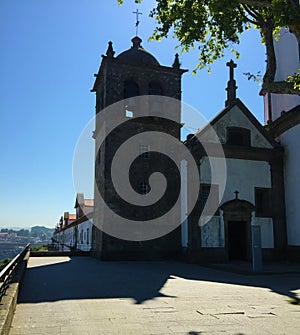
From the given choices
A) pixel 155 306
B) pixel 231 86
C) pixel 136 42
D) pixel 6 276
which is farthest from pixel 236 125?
pixel 6 276

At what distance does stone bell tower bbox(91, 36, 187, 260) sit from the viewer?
832 inches

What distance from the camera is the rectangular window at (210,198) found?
19266 mm

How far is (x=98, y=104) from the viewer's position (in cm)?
2569

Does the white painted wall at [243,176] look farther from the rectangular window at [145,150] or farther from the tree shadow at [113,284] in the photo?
the tree shadow at [113,284]

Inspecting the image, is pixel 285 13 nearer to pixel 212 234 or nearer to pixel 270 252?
pixel 212 234

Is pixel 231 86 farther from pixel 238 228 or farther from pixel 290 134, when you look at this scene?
pixel 238 228

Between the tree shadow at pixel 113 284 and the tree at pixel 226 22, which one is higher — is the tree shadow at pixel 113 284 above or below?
below

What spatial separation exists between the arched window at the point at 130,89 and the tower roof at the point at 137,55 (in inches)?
55.4

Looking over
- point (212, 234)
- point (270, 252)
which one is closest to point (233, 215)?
point (212, 234)

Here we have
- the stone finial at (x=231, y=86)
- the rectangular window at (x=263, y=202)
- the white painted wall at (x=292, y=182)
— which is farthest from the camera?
the stone finial at (x=231, y=86)

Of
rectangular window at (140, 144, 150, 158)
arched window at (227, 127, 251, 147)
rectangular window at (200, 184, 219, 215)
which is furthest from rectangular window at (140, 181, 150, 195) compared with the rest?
arched window at (227, 127, 251, 147)

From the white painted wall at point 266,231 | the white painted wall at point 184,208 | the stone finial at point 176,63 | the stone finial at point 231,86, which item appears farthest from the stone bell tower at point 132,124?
the white painted wall at point 266,231

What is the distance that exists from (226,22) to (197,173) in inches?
371

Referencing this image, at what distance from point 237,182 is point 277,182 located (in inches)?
100
